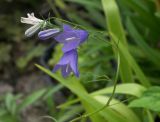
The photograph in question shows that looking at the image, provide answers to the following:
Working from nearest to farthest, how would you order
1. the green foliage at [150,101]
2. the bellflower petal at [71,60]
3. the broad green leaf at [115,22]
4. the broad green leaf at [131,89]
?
the bellflower petal at [71,60], the green foliage at [150,101], the broad green leaf at [131,89], the broad green leaf at [115,22]

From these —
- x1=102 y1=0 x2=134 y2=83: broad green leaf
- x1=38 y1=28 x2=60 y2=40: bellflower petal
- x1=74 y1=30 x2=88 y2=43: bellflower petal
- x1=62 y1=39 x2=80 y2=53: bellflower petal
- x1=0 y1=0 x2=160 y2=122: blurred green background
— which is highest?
x1=38 y1=28 x2=60 y2=40: bellflower petal

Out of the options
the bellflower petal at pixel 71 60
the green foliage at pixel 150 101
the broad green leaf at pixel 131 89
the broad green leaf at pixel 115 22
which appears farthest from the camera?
the broad green leaf at pixel 115 22

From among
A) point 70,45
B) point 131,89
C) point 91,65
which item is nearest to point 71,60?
point 70,45

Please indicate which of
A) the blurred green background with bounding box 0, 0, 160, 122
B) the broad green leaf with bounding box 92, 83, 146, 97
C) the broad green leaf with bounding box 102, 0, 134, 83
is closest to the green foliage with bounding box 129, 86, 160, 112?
the blurred green background with bounding box 0, 0, 160, 122

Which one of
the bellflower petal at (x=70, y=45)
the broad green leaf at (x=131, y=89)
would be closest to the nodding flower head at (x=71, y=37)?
the bellflower petal at (x=70, y=45)

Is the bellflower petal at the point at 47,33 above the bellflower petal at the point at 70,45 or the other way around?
above

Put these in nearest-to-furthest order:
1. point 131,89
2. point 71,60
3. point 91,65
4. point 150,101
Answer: point 71,60 < point 150,101 < point 131,89 < point 91,65

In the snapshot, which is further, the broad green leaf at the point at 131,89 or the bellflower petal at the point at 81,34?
the broad green leaf at the point at 131,89

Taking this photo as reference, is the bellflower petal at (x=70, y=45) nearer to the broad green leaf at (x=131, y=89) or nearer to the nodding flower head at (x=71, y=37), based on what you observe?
the nodding flower head at (x=71, y=37)

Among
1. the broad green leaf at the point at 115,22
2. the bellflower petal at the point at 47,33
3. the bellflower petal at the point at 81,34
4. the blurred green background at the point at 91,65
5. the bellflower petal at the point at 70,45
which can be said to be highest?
the bellflower petal at the point at 47,33

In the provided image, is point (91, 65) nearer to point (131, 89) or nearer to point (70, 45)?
point (131, 89)

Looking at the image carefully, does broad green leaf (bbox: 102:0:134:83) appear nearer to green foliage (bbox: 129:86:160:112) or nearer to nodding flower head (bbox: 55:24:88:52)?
green foliage (bbox: 129:86:160:112)

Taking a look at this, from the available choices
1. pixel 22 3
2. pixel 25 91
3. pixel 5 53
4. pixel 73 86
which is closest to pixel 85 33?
pixel 73 86
